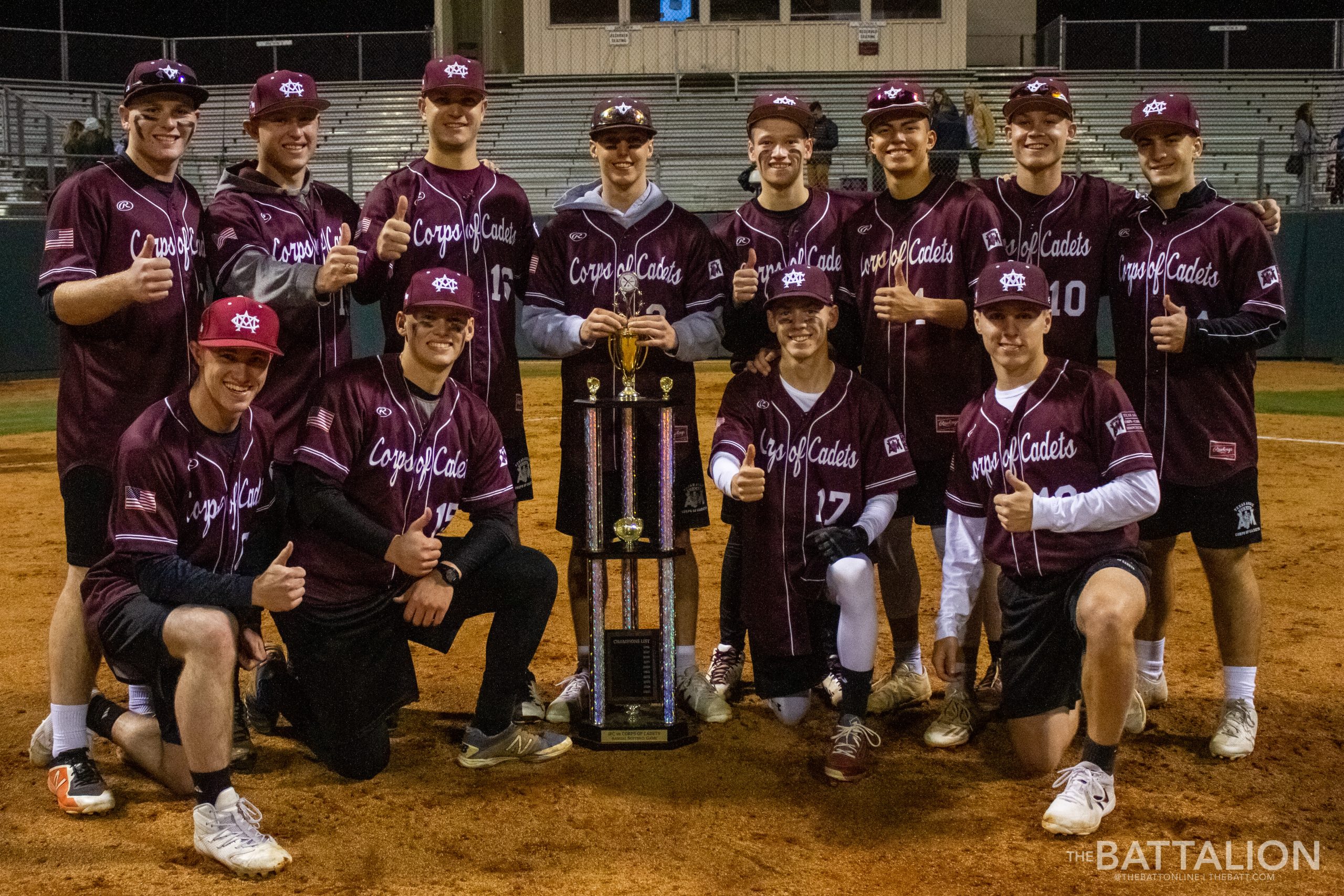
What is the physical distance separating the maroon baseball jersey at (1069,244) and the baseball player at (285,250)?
8.90 feet

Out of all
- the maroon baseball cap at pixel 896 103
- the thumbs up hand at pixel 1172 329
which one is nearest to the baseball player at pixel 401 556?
the maroon baseball cap at pixel 896 103

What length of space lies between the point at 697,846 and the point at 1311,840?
1.92m

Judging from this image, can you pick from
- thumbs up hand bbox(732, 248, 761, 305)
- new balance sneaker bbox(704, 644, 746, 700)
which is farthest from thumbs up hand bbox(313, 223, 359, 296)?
new balance sneaker bbox(704, 644, 746, 700)

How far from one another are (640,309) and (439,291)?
38.4 inches

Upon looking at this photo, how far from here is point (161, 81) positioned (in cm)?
459

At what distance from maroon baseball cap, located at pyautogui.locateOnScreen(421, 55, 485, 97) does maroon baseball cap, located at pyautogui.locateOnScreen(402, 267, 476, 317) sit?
878 mm

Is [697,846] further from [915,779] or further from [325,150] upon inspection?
[325,150]

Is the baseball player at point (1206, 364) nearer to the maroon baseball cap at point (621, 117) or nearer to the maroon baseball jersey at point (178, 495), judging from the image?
the maroon baseball cap at point (621, 117)

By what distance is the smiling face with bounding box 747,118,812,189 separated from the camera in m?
5.25

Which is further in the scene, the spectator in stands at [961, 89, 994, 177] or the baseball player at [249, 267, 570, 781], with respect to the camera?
the spectator in stands at [961, 89, 994, 177]

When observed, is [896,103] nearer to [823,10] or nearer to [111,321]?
[111,321]

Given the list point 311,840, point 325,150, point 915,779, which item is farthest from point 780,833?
point 325,150

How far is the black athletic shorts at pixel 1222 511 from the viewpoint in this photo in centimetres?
491

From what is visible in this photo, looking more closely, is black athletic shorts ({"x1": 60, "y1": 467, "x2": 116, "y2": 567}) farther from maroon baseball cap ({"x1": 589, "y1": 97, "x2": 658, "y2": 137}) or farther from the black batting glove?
the black batting glove
